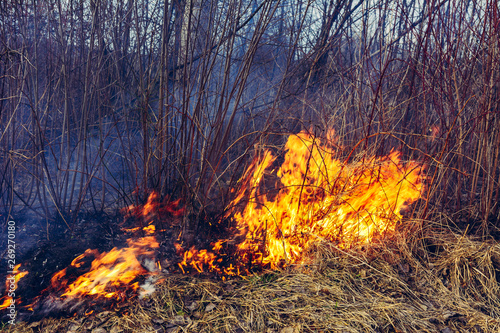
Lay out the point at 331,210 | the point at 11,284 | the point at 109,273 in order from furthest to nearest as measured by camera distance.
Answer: the point at 331,210
the point at 109,273
the point at 11,284

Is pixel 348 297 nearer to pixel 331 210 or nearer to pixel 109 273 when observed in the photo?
pixel 331 210

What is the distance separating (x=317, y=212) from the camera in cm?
267

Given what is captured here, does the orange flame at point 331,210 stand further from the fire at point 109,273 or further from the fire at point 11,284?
the fire at point 11,284

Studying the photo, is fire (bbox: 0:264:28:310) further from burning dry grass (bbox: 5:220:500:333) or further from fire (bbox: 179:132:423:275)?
fire (bbox: 179:132:423:275)

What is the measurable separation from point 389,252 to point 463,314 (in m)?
0.59

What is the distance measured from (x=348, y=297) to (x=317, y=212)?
788mm

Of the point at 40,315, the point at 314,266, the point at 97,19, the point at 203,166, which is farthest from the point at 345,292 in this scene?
the point at 97,19

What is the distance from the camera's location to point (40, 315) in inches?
73.0

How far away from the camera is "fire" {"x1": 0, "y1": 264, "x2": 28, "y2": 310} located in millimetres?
1917

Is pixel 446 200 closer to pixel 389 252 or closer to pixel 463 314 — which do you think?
pixel 389 252

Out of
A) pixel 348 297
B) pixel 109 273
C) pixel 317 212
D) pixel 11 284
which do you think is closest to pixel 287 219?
pixel 317 212

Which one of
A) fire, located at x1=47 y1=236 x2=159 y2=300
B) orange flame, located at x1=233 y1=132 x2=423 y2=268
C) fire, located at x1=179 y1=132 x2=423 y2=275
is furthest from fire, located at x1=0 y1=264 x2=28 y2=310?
orange flame, located at x1=233 y1=132 x2=423 y2=268

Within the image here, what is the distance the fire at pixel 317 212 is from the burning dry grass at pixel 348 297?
0.17 metres

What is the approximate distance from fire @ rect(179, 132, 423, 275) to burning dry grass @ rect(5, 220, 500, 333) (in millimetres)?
172
